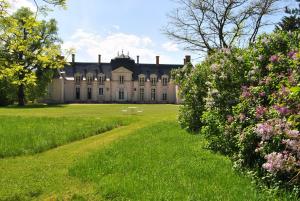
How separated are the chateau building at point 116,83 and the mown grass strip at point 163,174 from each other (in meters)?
80.3

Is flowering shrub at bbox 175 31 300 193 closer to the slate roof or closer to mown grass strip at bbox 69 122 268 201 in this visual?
mown grass strip at bbox 69 122 268 201

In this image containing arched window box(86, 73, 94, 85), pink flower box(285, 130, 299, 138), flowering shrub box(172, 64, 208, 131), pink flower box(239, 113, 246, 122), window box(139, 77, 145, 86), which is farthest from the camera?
window box(139, 77, 145, 86)

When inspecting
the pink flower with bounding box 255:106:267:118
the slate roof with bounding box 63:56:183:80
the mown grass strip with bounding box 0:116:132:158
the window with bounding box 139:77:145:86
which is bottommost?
the mown grass strip with bounding box 0:116:132:158

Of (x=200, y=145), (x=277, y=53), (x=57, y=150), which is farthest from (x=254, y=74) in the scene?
(x=57, y=150)

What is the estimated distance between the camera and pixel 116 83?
9475cm

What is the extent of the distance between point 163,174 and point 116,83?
85862 millimetres

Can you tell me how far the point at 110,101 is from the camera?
9306 cm

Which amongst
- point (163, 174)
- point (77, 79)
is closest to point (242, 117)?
point (163, 174)

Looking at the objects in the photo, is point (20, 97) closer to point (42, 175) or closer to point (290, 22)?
point (290, 22)

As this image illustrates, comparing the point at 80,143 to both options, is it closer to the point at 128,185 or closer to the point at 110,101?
the point at 128,185

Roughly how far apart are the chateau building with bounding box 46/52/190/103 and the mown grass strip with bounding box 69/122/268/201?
3163 inches

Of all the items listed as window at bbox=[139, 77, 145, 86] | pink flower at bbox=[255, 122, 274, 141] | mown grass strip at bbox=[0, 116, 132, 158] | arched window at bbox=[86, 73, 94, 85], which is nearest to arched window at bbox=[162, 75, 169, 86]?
window at bbox=[139, 77, 145, 86]

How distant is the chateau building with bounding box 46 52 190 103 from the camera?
93.6 metres

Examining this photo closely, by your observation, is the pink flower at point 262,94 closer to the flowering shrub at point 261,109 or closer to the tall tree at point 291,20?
the flowering shrub at point 261,109
